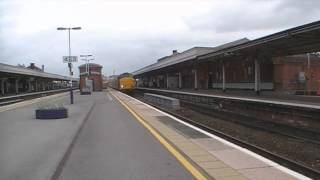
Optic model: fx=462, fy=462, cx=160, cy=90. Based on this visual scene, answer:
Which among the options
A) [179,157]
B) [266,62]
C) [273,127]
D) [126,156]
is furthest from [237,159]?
[266,62]

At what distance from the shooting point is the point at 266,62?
50.4 m

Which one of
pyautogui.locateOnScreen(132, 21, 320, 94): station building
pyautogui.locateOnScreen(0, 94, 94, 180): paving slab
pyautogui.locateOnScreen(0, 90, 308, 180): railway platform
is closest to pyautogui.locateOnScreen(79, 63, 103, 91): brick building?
pyautogui.locateOnScreen(132, 21, 320, 94): station building

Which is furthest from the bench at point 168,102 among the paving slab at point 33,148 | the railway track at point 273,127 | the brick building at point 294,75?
the paving slab at point 33,148

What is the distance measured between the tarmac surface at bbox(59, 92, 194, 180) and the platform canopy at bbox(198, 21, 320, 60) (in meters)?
15.2

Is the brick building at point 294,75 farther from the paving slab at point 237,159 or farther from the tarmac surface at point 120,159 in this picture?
the paving slab at point 237,159

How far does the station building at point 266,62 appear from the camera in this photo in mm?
31391

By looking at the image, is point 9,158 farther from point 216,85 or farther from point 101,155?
point 216,85

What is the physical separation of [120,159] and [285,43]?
82.2ft

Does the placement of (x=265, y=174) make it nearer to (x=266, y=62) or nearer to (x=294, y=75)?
(x=266, y=62)

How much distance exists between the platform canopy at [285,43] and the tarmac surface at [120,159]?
598 inches

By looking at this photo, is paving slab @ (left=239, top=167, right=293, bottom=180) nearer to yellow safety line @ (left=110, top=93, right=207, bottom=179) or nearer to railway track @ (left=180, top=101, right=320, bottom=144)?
yellow safety line @ (left=110, top=93, right=207, bottom=179)

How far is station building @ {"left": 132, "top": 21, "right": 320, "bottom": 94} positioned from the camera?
103 ft

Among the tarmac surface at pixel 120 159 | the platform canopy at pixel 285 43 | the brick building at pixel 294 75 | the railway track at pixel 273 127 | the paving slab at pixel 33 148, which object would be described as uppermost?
the platform canopy at pixel 285 43

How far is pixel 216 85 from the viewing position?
66812 mm
